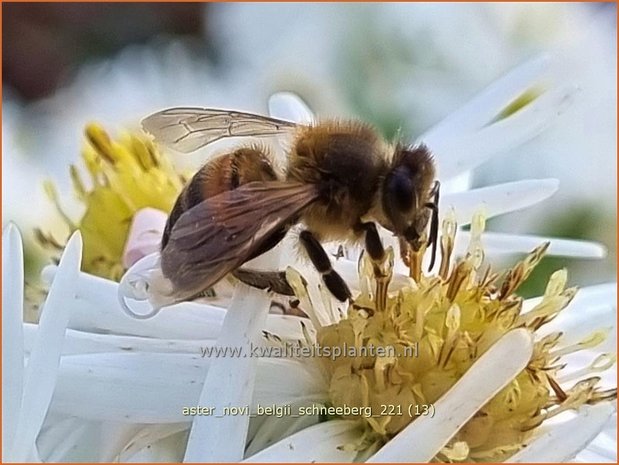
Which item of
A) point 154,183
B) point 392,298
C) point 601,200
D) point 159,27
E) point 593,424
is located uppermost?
point 159,27

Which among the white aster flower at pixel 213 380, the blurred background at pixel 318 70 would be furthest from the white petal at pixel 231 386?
the blurred background at pixel 318 70

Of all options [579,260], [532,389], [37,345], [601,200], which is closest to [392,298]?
Answer: [532,389]

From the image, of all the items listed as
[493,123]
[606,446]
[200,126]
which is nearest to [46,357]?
[200,126]

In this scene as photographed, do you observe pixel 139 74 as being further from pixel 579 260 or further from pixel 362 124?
pixel 362 124

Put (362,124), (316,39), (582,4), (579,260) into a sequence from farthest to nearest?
(316,39)
(582,4)
(579,260)
(362,124)

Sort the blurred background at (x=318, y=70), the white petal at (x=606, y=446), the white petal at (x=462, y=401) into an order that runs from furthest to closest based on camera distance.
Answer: the blurred background at (x=318, y=70)
the white petal at (x=606, y=446)
the white petal at (x=462, y=401)

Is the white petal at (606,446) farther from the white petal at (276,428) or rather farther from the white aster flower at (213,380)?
the white petal at (276,428)

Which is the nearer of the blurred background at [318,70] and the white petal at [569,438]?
the white petal at [569,438]

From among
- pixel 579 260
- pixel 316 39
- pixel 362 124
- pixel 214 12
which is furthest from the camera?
pixel 214 12
